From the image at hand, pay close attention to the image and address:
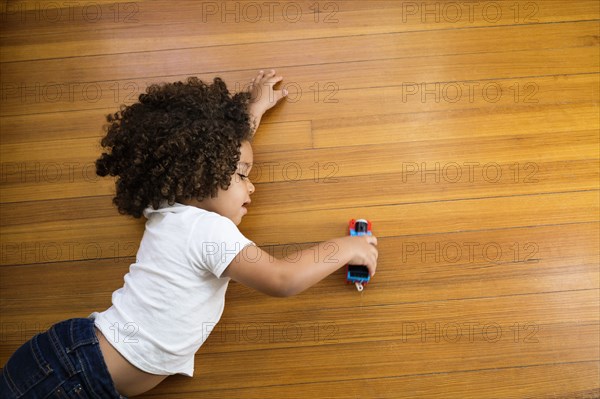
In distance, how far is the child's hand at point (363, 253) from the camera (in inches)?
41.9

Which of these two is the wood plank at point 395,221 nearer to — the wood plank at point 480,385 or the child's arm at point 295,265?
the child's arm at point 295,265

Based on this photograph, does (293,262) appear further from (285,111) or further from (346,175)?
(285,111)

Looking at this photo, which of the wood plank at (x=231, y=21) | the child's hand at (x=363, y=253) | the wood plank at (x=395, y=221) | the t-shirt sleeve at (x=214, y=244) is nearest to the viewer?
the t-shirt sleeve at (x=214, y=244)

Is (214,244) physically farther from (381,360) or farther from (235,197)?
(381,360)

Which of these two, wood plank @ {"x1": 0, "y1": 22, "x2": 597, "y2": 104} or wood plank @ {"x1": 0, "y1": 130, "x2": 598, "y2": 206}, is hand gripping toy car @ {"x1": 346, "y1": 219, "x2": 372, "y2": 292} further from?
wood plank @ {"x1": 0, "y1": 22, "x2": 597, "y2": 104}

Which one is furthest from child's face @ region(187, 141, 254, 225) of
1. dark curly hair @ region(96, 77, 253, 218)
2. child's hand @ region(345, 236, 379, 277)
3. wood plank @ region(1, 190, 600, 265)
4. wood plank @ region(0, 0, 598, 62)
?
wood plank @ region(0, 0, 598, 62)

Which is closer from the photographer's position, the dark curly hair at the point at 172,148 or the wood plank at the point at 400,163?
the dark curly hair at the point at 172,148

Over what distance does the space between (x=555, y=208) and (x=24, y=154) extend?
127 centimetres

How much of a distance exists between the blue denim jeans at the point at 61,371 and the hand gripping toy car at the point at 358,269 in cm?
52

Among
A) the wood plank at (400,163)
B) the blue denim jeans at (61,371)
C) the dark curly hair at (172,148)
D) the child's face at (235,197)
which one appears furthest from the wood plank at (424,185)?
the blue denim jeans at (61,371)

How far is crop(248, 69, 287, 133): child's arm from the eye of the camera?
1222 millimetres

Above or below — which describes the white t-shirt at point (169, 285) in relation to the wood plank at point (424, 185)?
below

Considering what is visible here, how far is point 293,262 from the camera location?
3.30 feet

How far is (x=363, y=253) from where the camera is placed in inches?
42.1
